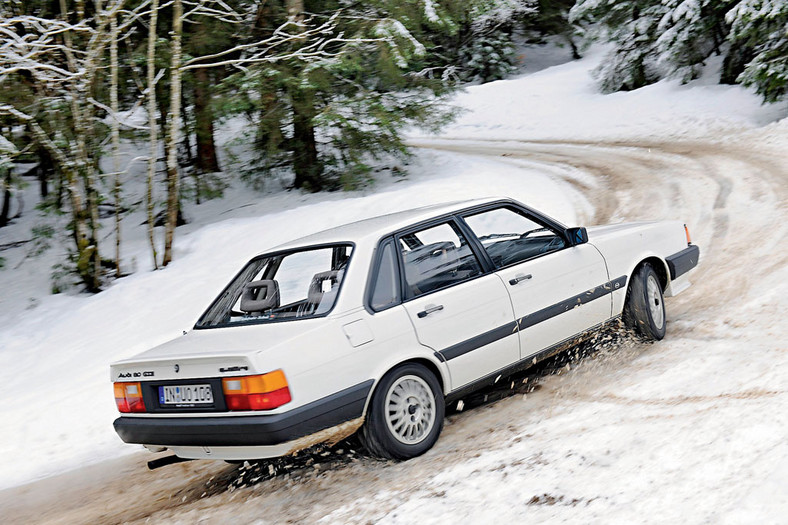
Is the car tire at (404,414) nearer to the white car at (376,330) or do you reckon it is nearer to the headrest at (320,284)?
the white car at (376,330)

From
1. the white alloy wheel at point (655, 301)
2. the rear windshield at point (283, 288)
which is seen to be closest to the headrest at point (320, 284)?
the rear windshield at point (283, 288)

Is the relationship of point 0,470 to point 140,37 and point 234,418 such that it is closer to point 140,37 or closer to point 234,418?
point 234,418

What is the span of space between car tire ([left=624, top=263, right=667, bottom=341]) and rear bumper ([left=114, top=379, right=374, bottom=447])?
8.48 ft

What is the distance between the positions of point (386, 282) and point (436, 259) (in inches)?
18.5

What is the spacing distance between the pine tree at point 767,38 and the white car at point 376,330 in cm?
1277

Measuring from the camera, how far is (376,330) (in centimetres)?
449

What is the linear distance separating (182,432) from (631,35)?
22.7 meters

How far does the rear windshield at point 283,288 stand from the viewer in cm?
468

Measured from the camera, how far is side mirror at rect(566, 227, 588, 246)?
5.71 metres

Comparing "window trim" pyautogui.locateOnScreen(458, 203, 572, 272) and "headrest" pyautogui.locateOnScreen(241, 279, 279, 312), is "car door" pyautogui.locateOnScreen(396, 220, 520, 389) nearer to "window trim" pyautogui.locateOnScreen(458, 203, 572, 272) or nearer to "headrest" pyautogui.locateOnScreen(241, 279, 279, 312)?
"window trim" pyautogui.locateOnScreen(458, 203, 572, 272)

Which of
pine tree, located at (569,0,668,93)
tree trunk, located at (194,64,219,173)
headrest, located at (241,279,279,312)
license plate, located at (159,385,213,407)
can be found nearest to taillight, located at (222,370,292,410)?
license plate, located at (159,385,213,407)

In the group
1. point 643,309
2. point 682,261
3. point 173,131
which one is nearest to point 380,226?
point 643,309

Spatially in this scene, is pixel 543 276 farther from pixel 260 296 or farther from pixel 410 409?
pixel 260 296

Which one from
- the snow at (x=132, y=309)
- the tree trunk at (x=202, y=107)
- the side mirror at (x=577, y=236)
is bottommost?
the snow at (x=132, y=309)
